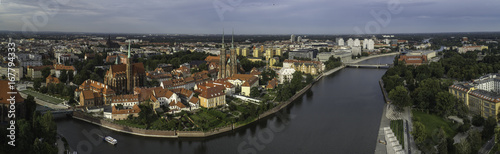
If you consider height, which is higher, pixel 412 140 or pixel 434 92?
pixel 434 92

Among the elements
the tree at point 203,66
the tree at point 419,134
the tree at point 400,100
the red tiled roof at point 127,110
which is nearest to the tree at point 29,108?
the red tiled roof at point 127,110

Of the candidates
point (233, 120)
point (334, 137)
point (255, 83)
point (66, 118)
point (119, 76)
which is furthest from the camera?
point (255, 83)

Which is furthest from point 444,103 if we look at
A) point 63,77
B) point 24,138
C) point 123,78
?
point 63,77

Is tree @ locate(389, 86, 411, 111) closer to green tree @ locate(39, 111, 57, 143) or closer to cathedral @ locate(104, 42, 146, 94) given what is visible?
cathedral @ locate(104, 42, 146, 94)

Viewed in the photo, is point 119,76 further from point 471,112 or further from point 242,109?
point 471,112

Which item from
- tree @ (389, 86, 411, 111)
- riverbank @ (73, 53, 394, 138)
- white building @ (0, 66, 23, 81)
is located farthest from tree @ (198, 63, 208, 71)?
tree @ (389, 86, 411, 111)

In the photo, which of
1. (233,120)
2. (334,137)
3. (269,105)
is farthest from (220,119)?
(334,137)

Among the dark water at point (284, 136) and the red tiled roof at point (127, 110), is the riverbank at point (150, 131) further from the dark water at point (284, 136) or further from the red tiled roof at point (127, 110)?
the red tiled roof at point (127, 110)
